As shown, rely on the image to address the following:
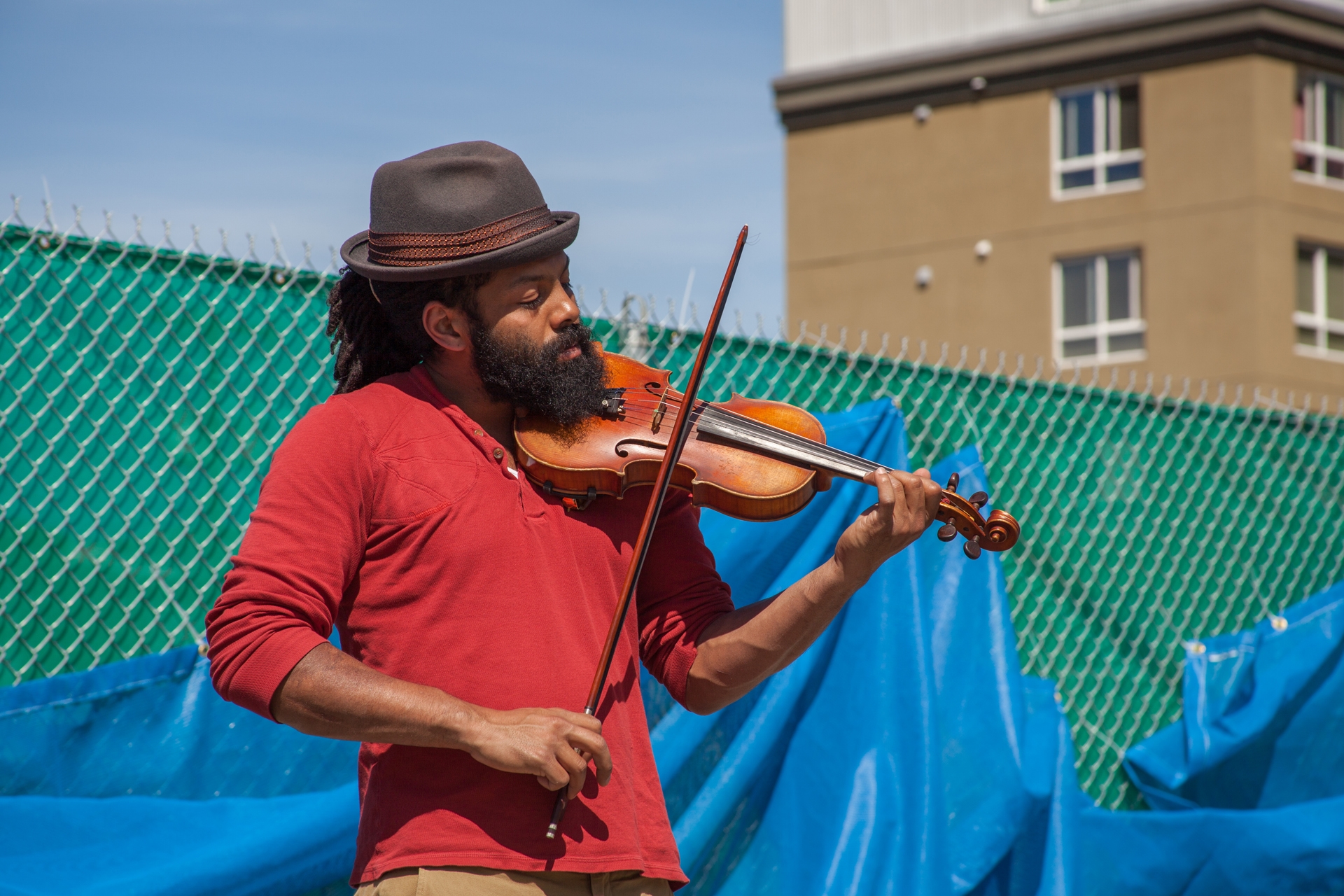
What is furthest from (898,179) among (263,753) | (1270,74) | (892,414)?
(263,753)

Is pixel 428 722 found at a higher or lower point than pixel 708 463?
lower

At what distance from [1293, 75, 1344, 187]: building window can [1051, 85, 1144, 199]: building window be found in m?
1.99

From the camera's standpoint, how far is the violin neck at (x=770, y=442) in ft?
7.34

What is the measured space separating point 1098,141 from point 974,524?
58.9 ft

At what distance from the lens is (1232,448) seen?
5.10 meters

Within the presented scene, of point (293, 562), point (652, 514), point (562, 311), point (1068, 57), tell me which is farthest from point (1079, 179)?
point (293, 562)

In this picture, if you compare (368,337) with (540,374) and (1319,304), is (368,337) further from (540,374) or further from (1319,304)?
(1319,304)

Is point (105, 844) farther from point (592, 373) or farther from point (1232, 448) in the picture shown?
point (1232, 448)

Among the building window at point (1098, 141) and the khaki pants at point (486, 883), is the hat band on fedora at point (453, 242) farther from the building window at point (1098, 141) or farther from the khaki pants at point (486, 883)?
the building window at point (1098, 141)

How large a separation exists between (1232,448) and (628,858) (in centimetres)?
378

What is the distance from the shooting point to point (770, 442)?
2.27 m

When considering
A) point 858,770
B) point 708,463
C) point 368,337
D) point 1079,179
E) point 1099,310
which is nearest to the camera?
point 708,463

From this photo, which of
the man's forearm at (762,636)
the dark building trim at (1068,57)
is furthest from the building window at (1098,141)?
the man's forearm at (762,636)

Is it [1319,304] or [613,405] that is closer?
[613,405]
